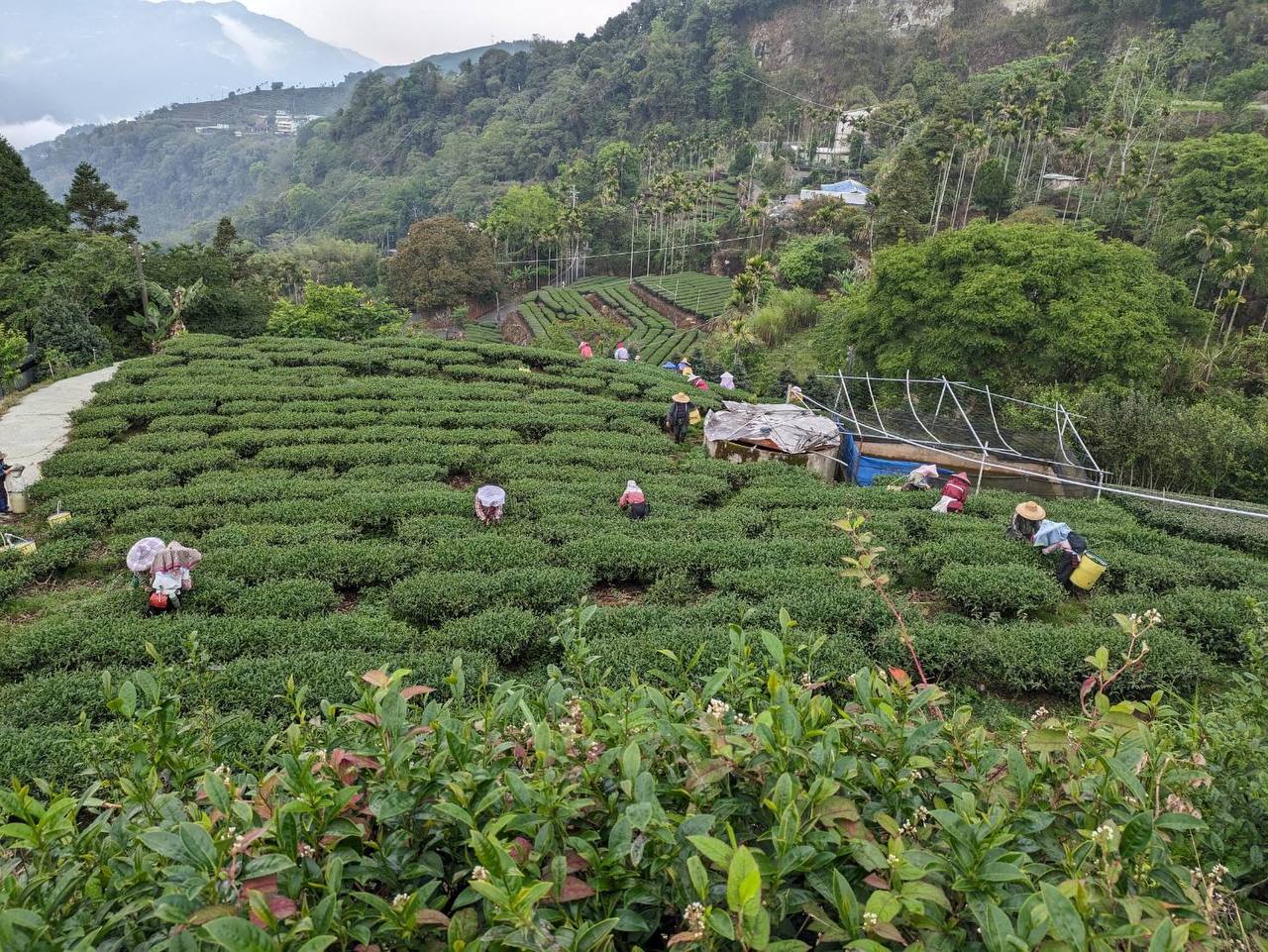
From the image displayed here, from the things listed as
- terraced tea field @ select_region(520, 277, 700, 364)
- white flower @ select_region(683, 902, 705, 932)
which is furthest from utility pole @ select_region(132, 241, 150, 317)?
white flower @ select_region(683, 902, 705, 932)

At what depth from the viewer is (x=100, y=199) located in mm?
30422

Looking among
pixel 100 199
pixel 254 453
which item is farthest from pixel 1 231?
pixel 254 453

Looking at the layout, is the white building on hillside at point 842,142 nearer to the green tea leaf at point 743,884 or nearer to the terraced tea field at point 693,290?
the terraced tea field at point 693,290

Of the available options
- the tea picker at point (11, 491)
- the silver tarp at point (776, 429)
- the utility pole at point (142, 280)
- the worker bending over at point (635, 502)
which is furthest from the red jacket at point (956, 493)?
the utility pole at point (142, 280)

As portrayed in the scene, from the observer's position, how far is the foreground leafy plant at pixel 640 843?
1689 mm

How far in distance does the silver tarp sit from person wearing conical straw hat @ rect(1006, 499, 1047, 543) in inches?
170

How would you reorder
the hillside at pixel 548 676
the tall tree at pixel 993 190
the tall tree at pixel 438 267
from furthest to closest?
the tall tree at pixel 438 267, the tall tree at pixel 993 190, the hillside at pixel 548 676

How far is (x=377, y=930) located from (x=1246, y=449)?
684 inches

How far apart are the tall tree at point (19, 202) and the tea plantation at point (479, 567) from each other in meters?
16.5

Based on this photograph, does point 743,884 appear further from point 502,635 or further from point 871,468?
point 871,468

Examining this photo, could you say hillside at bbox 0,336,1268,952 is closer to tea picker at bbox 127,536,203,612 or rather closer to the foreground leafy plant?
the foreground leafy plant

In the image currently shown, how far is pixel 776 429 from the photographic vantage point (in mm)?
12844

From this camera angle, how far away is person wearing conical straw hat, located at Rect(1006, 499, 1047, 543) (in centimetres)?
868

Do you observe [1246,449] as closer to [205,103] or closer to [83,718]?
[83,718]
